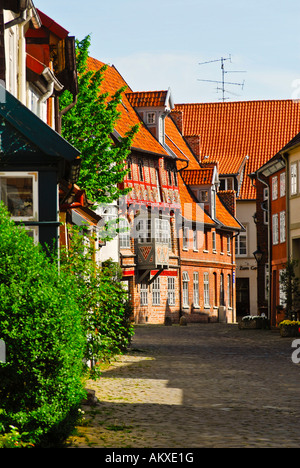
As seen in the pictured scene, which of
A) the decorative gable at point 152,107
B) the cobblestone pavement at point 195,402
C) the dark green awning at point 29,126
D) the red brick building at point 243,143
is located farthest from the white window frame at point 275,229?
the dark green awning at point 29,126

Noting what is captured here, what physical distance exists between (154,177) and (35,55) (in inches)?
1171

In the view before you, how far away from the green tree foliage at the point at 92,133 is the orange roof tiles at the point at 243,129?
36738 millimetres

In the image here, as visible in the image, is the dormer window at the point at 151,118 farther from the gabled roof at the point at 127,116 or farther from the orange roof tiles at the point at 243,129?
the orange roof tiles at the point at 243,129

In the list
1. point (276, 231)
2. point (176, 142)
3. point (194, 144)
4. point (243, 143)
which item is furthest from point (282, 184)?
point (243, 143)

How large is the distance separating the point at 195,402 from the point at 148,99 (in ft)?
129

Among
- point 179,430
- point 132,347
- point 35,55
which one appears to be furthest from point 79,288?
point 132,347

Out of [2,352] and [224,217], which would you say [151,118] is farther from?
[2,352]

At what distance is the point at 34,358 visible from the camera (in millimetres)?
8977

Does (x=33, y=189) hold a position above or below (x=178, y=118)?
below

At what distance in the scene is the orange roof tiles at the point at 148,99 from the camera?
51.6 meters

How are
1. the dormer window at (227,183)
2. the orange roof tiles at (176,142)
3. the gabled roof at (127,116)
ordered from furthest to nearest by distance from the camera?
the dormer window at (227,183), the orange roof tiles at (176,142), the gabled roof at (127,116)

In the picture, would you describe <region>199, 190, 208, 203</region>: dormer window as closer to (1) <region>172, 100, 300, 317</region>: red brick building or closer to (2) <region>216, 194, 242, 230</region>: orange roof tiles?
(2) <region>216, 194, 242, 230</region>: orange roof tiles

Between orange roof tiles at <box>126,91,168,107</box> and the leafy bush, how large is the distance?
1690 inches
